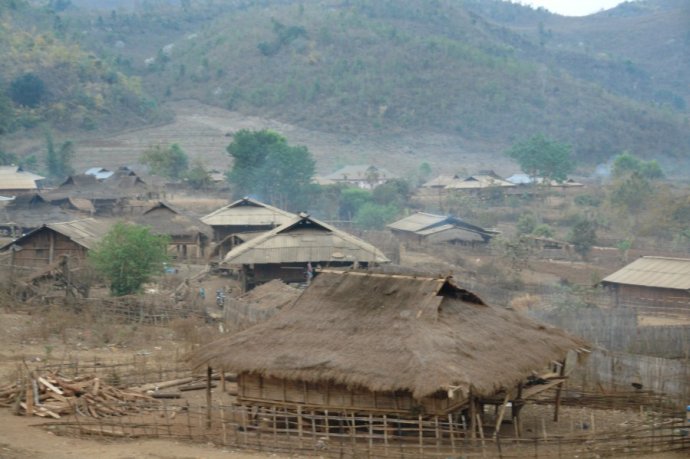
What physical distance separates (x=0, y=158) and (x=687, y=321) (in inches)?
2010

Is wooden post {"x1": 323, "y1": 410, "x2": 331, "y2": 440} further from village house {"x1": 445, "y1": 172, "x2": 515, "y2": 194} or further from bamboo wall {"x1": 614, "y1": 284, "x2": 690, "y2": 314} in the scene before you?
village house {"x1": 445, "y1": 172, "x2": 515, "y2": 194}

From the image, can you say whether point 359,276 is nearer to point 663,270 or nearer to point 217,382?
point 217,382

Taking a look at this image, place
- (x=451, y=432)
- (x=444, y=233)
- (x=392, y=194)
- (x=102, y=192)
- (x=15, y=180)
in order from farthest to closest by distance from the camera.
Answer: (x=392, y=194), (x=15, y=180), (x=102, y=192), (x=444, y=233), (x=451, y=432)

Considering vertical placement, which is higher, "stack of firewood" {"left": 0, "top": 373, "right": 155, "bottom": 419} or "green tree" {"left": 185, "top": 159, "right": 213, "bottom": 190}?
"green tree" {"left": 185, "top": 159, "right": 213, "bottom": 190}

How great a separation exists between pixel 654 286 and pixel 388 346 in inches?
569

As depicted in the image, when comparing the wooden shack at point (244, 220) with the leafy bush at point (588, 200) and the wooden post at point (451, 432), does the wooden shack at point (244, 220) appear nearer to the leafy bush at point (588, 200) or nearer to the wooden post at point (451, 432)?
the wooden post at point (451, 432)

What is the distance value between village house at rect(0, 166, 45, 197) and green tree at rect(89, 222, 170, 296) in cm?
2693

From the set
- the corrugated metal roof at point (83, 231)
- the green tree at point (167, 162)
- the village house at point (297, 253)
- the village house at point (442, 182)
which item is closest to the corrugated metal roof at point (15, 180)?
the green tree at point (167, 162)

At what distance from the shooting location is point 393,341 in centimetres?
1562

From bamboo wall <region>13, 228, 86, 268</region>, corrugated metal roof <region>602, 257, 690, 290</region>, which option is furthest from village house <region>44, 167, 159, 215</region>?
corrugated metal roof <region>602, 257, 690, 290</region>

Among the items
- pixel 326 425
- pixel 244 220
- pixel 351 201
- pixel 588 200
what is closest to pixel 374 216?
pixel 351 201

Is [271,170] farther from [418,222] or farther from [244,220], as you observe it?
[244,220]

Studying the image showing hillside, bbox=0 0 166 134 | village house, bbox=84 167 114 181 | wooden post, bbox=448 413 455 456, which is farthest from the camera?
hillside, bbox=0 0 166 134

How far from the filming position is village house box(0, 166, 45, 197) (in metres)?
53.4
